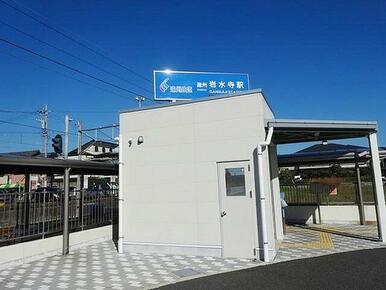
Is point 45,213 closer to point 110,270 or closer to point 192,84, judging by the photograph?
point 110,270

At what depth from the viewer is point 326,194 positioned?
14.0 meters

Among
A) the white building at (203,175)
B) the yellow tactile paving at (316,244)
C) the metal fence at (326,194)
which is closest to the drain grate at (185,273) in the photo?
the white building at (203,175)

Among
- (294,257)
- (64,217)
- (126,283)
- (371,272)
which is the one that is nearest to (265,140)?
(294,257)

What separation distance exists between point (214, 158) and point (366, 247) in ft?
14.4

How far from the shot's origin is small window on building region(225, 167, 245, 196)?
830cm

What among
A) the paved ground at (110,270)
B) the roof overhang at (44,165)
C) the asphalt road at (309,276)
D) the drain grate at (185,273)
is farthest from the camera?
the roof overhang at (44,165)

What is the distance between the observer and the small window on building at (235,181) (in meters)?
8.30

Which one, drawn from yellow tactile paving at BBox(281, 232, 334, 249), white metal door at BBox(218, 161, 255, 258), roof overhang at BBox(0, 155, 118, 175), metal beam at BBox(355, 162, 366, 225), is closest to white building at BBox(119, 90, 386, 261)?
white metal door at BBox(218, 161, 255, 258)

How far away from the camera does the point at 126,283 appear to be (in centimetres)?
633

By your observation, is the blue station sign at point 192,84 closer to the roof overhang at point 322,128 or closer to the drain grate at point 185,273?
the roof overhang at point 322,128

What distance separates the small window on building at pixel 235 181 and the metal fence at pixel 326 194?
6.70 m

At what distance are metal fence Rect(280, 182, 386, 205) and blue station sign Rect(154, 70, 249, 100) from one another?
4.87m

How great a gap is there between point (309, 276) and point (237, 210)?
2340 mm

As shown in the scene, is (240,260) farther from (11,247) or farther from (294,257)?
(11,247)
